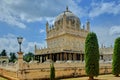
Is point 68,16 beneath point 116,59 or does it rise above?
above

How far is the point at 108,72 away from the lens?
29.8 metres

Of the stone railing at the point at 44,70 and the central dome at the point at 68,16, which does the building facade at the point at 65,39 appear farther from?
the stone railing at the point at 44,70

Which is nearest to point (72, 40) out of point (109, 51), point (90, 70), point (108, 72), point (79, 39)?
point (79, 39)

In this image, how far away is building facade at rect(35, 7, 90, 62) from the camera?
39531 millimetres

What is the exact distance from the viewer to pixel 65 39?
41.4m

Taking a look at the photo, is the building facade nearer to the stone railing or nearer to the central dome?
the central dome

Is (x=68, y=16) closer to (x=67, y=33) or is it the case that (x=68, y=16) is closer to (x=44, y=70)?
(x=67, y=33)

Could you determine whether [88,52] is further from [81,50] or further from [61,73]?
[81,50]

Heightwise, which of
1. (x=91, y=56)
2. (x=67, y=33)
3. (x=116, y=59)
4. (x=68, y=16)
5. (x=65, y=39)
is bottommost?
(x=116, y=59)

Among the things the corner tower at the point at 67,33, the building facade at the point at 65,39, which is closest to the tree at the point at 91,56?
the building facade at the point at 65,39

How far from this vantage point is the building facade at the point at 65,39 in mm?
39531

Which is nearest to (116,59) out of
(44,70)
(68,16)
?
(44,70)

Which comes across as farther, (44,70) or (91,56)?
(44,70)

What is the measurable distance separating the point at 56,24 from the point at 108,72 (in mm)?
20201
